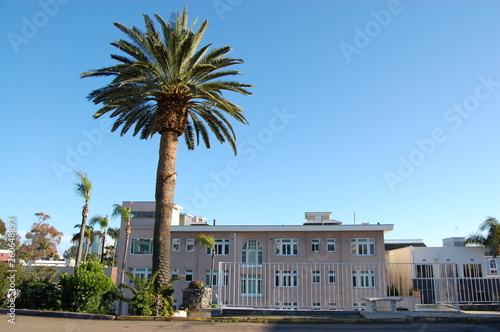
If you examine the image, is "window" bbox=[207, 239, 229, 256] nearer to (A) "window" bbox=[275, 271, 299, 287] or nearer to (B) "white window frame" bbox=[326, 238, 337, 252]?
(A) "window" bbox=[275, 271, 299, 287]

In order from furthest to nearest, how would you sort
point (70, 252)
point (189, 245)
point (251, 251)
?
point (70, 252) → point (189, 245) → point (251, 251)

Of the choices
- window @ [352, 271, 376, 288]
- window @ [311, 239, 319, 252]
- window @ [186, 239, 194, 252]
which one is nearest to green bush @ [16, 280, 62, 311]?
window @ [352, 271, 376, 288]

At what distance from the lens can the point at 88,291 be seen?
13.4 meters

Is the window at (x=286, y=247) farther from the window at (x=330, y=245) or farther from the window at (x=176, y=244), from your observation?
the window at (x=176, y=244)

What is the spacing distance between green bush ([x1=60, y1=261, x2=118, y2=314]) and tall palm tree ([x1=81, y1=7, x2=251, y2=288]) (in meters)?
2.17

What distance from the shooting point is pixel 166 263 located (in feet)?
53.3

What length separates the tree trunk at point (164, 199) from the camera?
16.3 m

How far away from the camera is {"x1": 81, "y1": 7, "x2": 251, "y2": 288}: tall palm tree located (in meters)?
16.7

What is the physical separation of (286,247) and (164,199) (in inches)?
1009

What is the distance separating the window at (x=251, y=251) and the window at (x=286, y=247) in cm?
173

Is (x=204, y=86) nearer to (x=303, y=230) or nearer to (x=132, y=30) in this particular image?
(x=132, y=30)

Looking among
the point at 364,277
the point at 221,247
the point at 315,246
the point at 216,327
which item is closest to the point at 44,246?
the point at 221,247

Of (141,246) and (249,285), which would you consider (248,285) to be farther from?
(141,246)

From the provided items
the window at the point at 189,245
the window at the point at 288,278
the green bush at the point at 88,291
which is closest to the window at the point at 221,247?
the window at the point at 189,245
